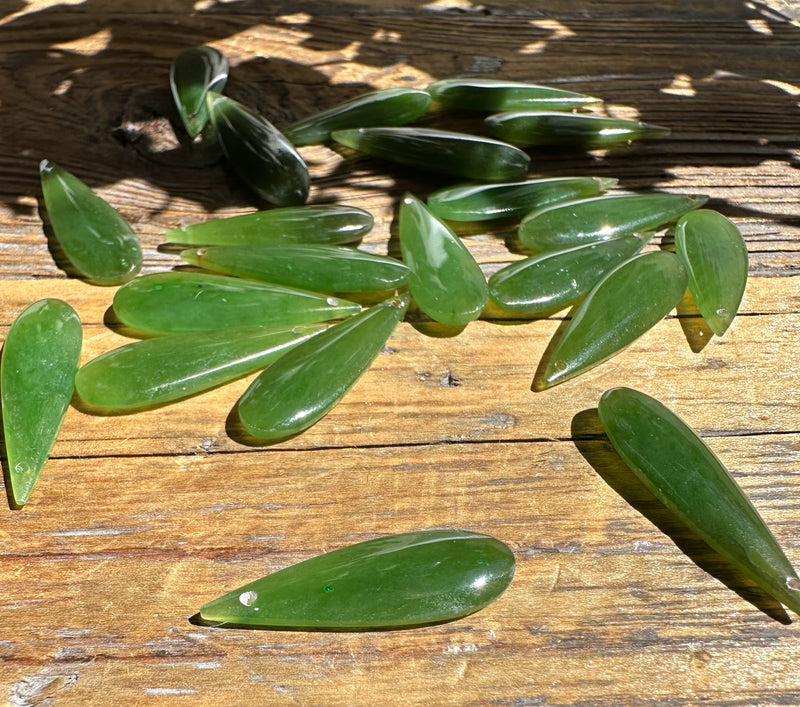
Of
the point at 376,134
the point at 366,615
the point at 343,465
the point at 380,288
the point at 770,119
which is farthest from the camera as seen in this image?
the point at 770,119

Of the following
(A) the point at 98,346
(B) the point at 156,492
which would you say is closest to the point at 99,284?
(A) the point at 98,346

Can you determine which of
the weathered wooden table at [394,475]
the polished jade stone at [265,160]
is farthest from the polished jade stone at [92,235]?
the polished jade stone at [265,160]

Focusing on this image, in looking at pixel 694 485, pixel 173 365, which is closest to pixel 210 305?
pixel 173 365

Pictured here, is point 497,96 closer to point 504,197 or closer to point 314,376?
point 504,197

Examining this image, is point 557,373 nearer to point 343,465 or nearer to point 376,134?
point 343,465

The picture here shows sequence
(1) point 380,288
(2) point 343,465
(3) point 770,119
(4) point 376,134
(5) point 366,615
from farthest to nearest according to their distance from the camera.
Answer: (3) point 770,119
(4) point 376,134
(1) point 380,288
(2) point 343,465
(5) point 366,615

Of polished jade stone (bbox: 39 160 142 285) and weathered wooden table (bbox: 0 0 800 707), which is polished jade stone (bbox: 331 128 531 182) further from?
polished jade stone (bbox: 39 160 142 285)

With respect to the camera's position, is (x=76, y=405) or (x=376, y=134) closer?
(x=76, y=405)
